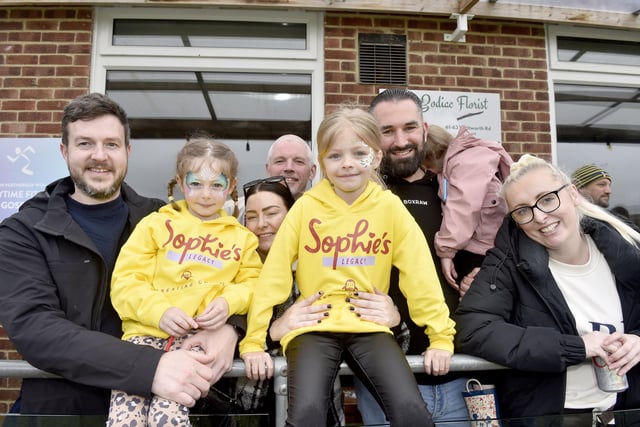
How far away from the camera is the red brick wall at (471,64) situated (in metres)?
4.02

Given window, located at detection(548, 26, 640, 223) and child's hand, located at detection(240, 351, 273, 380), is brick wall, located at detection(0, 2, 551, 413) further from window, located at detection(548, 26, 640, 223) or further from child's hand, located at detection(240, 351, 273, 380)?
child's hand, located at detection(240, 351, 273, 380)

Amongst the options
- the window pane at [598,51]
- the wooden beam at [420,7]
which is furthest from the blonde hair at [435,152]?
the window pane at [598,51]

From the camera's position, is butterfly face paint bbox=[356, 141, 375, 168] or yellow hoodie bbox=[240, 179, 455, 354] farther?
butterfly face paint bbox=[356, 141, 375, 168]

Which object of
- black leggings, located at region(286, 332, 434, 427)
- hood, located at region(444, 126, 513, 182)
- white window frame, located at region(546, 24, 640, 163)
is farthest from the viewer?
white window frame, located at region(546, 24, 640, 163)

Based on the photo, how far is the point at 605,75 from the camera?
443cm

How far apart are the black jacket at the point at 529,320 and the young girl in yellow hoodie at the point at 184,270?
90 cm

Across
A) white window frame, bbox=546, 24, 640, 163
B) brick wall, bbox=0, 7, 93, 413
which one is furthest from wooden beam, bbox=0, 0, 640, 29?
white window frame, bbox=546, 24, 640, 163

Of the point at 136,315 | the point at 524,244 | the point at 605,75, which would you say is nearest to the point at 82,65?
the point at 136,315

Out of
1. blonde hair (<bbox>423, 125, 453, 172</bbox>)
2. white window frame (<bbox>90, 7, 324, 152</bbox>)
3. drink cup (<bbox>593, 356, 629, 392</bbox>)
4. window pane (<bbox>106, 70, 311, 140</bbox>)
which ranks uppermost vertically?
white window frame (<bbox>90, 7, 324, 152</bbox>)

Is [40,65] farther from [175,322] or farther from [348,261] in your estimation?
[348,261]

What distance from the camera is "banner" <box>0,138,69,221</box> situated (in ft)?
12.3

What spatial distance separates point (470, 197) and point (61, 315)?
1.73 metres

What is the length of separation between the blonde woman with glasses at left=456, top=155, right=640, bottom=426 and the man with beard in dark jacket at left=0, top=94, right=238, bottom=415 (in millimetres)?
1011

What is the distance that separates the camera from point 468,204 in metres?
2.09
